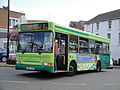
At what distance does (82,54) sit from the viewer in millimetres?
14992

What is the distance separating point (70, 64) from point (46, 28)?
2.97m

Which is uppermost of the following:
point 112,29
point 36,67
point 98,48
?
point 112,29

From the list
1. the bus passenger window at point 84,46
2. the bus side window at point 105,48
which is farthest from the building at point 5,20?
the bus passenger window at point 84,46

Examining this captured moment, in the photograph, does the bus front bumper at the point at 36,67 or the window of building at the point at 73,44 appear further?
the window of building at the point at 73,44

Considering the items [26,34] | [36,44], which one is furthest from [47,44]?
[26,34]

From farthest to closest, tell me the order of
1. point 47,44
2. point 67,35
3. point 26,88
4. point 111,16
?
point 111,16 → point 67,35 → point 47,44 → point 26,88

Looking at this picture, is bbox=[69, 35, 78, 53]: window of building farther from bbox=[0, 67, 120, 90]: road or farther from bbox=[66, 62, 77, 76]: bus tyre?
bbox=[0, 67, 120, 90]: road

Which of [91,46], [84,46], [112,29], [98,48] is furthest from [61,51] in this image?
[112,29]

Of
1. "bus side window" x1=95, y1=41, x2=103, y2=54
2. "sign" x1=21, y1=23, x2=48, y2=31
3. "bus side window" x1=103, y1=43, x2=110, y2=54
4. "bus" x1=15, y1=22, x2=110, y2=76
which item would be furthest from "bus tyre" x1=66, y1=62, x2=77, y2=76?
"bus side window" x1=103, y1=43, x2=110, y2=54

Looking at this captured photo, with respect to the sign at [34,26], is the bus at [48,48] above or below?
below

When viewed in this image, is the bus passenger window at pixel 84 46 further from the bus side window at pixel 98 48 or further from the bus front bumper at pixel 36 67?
the bus front bumper at pixel 36 67

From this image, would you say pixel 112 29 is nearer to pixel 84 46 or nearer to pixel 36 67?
pixel 84 46

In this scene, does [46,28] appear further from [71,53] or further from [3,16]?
[3,16]

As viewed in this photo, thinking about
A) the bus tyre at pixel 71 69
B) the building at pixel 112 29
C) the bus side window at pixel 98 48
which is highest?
the building at pixel 112 29
